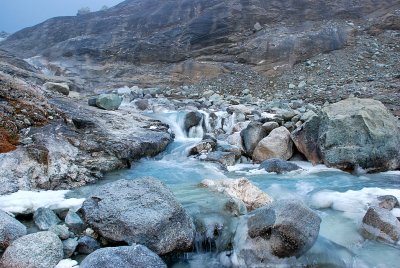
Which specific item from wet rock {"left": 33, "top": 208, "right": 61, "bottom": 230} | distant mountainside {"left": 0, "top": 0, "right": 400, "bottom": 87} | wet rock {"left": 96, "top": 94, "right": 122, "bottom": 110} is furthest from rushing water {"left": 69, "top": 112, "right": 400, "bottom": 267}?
distant mountainside {"left": 0, "top": 0, "right": 400, "bottom": 87}

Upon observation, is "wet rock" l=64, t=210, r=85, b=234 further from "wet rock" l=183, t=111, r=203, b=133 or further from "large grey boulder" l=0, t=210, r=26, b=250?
"wet rock" l=183, t=111, r=203, b=133

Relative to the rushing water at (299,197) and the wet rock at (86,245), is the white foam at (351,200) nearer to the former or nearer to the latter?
the rushing water at (299,197)

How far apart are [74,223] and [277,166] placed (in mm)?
5192

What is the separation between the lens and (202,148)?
1039 centimetres

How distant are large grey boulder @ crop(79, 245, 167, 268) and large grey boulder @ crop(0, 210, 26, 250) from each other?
3.93 feet

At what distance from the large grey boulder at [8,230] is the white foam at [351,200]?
15.4 feet

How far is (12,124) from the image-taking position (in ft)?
26.4

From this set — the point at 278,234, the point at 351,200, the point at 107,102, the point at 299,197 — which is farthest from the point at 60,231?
the point at 107,102

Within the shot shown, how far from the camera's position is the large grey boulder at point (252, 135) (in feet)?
34.4

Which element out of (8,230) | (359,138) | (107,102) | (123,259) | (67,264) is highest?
(107,102)

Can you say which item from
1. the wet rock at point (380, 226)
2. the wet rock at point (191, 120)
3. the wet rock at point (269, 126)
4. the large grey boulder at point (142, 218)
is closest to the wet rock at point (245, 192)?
the large grey boulder at point (142, 218)

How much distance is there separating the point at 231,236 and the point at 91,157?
4.54m

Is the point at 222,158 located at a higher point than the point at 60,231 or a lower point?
lower

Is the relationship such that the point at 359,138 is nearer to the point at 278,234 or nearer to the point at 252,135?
the point at 252,135
